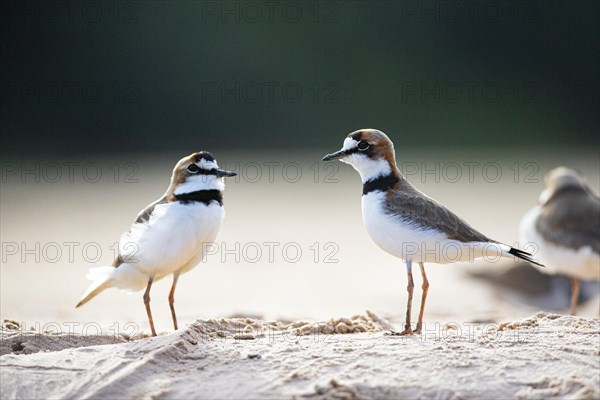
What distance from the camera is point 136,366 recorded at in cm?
471

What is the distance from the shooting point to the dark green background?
83.5ft

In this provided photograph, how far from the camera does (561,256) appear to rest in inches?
344

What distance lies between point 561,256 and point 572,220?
1.30 ft

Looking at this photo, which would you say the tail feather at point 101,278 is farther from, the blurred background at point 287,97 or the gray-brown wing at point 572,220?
the blurred background at point 287,97

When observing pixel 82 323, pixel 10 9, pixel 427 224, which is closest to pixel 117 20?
pixel 10 9

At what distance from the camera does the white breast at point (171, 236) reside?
6398 millimetres

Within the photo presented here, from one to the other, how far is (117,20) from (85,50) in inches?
58.4

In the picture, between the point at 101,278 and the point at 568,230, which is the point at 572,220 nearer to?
Answer: the point at 568,230

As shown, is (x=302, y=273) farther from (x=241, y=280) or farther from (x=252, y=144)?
(x=252, y=144)

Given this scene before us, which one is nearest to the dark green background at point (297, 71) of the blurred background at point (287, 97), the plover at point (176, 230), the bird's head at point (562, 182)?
the blurred background at point (287, 97)

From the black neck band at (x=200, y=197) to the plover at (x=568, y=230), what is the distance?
3964 millimetres

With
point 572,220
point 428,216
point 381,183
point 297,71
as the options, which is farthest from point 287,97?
point 428,216

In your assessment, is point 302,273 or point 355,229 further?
point 355,229

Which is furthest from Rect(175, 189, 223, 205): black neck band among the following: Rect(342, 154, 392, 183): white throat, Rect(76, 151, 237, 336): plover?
Rect(342, 154, 392, 183): white throat
